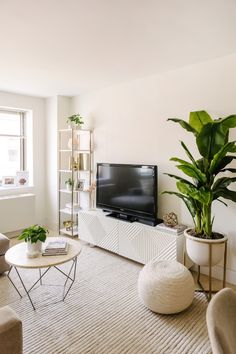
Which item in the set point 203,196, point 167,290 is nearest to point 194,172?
point 203,196

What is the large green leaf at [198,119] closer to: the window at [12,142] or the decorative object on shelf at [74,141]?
the decorative object on shelf at [74,141]

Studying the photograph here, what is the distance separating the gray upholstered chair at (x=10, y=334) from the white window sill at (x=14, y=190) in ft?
11.0

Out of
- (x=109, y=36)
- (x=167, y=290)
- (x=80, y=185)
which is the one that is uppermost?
(x=109, y=36)

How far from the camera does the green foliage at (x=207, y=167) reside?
239cm

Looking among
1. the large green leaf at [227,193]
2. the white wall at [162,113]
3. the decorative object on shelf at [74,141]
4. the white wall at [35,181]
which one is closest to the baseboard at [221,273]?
the white wall at [162,113]

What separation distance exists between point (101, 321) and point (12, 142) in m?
3.68

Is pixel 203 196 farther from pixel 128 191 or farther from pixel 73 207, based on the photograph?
pixel 73 207

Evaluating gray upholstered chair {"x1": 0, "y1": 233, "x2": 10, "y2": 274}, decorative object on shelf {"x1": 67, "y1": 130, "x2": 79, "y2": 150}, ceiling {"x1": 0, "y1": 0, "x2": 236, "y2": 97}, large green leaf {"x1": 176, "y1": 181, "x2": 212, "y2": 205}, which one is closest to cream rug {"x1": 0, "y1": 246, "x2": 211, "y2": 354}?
gray upholstered chair {"x1": 0, "y1": 233, "x2": 10, "y2": 274}

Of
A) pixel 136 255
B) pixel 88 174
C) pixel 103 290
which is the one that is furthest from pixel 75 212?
pixel 103 290

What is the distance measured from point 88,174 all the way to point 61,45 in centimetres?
238

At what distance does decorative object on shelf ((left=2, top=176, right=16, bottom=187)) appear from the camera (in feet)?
15.2

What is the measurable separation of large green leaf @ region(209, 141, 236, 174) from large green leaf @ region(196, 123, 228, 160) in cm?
9

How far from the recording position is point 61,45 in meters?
2.54

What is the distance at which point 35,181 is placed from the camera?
195 inches
